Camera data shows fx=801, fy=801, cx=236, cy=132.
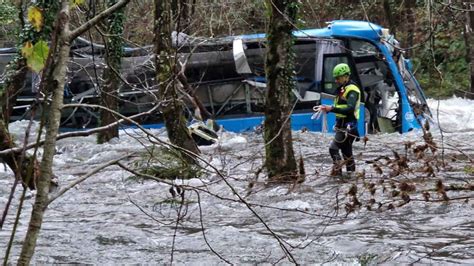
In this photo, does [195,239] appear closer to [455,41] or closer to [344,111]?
[344,111]

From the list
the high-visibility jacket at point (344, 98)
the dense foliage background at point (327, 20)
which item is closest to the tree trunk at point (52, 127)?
the high-visibility jacket at point (344, 98)

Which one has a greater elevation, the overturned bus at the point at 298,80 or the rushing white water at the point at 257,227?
the overturned bus at the point at 298,80

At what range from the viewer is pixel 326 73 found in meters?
17.8

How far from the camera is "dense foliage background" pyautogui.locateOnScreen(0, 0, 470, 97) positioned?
64.8 feet

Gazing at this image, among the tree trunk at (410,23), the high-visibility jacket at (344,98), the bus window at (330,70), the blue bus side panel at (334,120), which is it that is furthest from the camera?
the tree trunk at (410,23)

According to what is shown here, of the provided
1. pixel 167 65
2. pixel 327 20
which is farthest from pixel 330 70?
pixel 327 20

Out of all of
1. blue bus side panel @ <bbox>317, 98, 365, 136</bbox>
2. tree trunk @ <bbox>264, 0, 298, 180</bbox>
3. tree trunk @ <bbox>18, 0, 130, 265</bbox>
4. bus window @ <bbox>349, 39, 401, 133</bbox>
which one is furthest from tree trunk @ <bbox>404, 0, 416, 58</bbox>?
tree trunk @ <bbox>18, 0, 130, 265</bbox>

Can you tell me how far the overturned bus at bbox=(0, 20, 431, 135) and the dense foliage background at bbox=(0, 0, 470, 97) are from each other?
0.60 m

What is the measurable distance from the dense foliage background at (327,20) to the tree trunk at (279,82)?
682 cm

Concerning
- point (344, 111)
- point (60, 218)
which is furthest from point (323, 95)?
point (60, 218)

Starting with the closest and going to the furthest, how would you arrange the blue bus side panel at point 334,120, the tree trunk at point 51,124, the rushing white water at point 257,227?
the tree trunk at point 51,124 < the rushing white water at point 257,227 < the blue bus side panel at point 334,120

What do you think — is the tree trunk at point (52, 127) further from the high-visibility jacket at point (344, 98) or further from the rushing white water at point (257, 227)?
the high-visibility jacket at point (344, 98)

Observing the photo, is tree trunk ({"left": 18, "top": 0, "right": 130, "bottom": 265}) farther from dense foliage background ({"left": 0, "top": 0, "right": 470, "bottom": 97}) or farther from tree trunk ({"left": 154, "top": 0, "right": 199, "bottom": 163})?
dense foliage background ({"left": 0, "top": 0, "right": 470, "bottom": 97})

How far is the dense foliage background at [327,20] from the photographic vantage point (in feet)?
64.8
